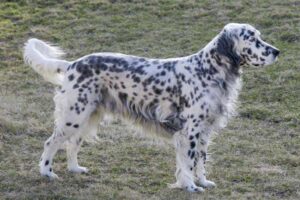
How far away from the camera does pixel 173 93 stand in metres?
7.68

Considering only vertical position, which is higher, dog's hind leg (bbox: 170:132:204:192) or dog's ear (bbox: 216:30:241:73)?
dog's ear (bbox: 216:30:241:73)

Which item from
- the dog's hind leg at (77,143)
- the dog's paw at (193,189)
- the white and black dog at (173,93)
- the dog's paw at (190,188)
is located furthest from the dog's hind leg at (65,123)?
the dog's paw at (193,189)

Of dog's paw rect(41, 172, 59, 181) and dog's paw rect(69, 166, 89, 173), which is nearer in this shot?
dog's paw rect(41, 172, 59, 181)

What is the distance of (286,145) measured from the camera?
360 inches

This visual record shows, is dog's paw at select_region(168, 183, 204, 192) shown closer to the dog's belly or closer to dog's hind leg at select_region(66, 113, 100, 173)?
the dog's belly

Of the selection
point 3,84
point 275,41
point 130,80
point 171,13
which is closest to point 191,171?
point 130,80

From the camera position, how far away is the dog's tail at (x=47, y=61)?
320 inches

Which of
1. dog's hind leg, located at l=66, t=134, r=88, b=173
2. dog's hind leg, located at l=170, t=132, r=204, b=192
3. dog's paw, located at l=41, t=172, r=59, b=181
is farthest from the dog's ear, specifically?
dog's paw, located at l=41, t=172, r=59, b=181

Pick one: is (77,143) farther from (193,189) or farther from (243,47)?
(243,47)

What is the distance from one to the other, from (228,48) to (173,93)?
2.44 feet

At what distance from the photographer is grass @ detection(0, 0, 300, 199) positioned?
7.67 m

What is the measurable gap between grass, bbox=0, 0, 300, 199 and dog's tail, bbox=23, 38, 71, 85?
1.01 metres

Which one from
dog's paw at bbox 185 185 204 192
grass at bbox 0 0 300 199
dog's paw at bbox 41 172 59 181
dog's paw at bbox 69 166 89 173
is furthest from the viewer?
dog's paw at bbox 69 166 89 173

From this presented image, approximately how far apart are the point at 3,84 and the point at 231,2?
6.62 meters
